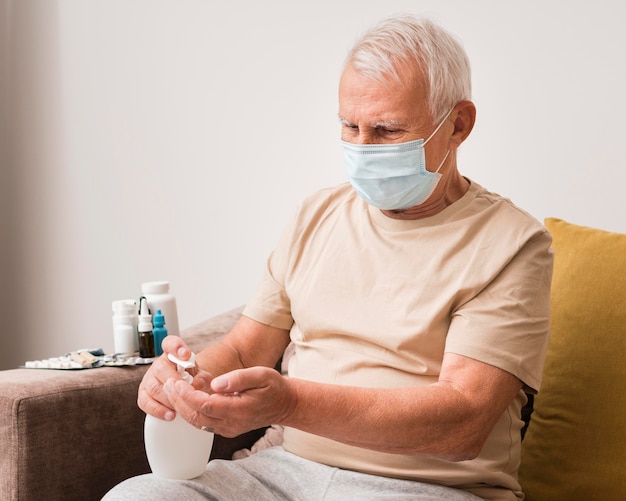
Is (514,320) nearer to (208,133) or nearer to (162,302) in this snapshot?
(162,302)

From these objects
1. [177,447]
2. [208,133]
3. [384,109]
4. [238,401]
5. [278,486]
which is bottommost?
[278,486]

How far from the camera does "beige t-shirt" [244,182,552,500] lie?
4.37ft

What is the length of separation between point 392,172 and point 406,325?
261 millimetres

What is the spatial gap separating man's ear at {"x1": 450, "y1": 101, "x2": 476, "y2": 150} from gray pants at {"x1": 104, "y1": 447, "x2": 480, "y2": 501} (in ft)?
1.95

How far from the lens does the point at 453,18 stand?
2.00 m

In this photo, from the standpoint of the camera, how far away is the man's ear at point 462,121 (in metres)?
1.45

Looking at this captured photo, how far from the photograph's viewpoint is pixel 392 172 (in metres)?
1.40

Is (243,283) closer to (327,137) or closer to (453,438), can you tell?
(327,137)

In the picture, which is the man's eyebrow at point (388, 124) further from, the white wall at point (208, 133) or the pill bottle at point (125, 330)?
the pill bottle at point (125, 330)

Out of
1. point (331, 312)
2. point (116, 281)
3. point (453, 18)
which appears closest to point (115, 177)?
point (116, 281)

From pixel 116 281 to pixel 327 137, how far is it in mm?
1020

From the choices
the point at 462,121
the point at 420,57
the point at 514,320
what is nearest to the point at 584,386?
the point at 514,320

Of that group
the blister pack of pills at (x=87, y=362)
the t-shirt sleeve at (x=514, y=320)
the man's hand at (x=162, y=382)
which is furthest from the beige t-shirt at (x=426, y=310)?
the blister pack of pills at (x=87, y=362)

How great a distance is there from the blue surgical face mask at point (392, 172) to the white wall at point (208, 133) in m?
0.58
